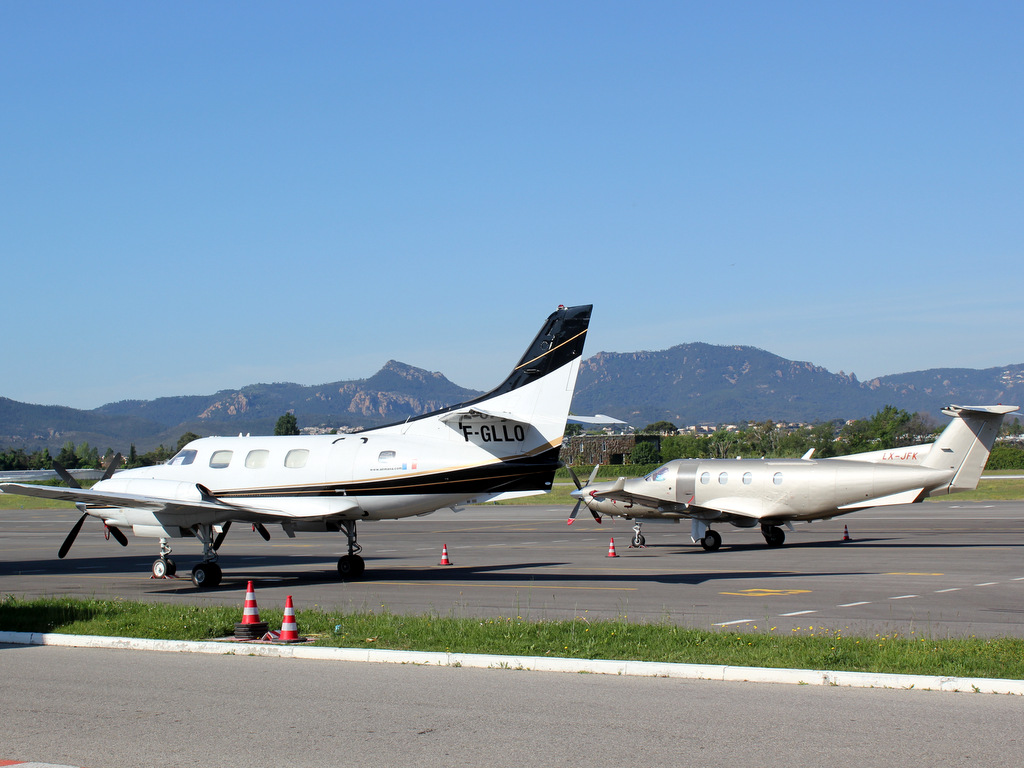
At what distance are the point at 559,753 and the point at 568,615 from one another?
306 inches

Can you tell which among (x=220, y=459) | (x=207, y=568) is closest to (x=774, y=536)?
(x=220, y=459)

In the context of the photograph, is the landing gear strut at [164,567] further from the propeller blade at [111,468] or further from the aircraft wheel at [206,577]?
the aircraft wheel at [206,577]

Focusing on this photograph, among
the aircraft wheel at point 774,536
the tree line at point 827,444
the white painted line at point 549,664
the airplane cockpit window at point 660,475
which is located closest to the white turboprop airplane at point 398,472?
the white painted line at point 549,664

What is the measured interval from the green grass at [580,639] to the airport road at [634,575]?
1.78 meters

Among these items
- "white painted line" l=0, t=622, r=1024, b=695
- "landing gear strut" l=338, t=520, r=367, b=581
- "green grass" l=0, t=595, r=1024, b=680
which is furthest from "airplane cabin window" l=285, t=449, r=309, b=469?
"white painted line" l=0, t=622, r=1024, b=695

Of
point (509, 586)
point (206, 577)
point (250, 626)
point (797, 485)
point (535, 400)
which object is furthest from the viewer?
point (797, 485)

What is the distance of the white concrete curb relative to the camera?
30.3ft

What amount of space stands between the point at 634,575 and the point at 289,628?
10900 millimetres

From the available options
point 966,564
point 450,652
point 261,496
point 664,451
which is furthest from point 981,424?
point 664,451

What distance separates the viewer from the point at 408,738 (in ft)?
25.0

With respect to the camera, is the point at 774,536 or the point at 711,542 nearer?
the point at 711,542

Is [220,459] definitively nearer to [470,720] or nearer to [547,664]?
[547,664]

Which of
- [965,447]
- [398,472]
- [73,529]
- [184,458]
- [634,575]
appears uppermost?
[184,458]

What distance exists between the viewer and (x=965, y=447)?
27406 millimetres
